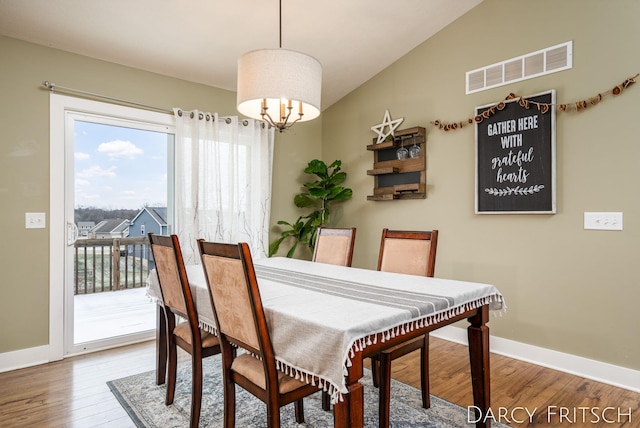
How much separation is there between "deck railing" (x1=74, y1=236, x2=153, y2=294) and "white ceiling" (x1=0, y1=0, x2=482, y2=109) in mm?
1595

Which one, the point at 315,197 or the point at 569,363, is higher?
the point at 315,197

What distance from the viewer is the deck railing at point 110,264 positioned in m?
3.25

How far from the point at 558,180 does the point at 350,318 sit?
88.7 inches

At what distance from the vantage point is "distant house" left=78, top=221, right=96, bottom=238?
3.18 meters

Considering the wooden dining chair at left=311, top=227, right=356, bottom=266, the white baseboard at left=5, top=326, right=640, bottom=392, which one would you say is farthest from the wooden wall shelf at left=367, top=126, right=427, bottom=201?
the white baseboard at left=5, top=326, right=640, bottom=392

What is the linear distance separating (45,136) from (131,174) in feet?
2.30

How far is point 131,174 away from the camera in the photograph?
11.3 feet

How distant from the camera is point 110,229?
337 cm

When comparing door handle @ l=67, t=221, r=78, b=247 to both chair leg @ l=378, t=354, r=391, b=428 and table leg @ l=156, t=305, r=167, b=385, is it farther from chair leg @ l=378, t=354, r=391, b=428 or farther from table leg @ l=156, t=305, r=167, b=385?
chair leg @ l=378, t=354, r=391, b=428

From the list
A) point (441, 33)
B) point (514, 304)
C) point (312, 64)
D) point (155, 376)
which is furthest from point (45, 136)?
point (514, 304)

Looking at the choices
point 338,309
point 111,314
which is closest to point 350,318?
point 338,309

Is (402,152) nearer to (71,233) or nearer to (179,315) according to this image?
(179,315)

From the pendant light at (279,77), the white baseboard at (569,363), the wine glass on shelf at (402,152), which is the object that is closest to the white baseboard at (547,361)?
the white baseboard at (569,363)

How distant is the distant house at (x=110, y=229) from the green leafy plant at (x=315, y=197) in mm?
1447
